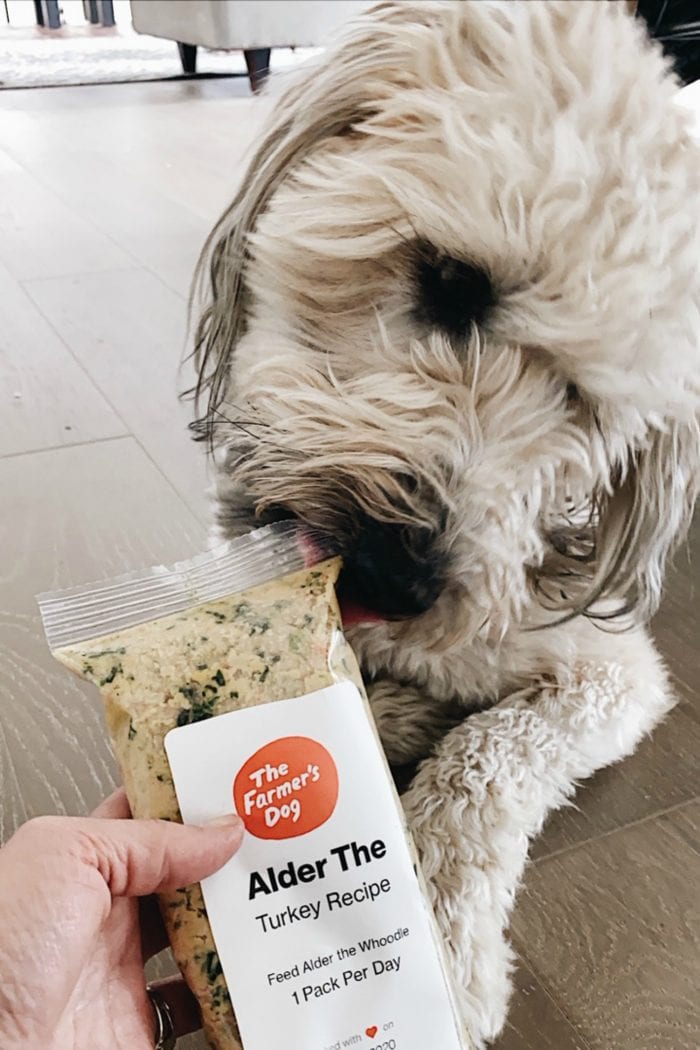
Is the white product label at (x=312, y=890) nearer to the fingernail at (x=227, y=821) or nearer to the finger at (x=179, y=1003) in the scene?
the fingernail at (x=227, y=821)

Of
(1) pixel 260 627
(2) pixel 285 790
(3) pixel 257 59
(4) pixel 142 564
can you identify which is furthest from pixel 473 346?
(3) pixel 257 59

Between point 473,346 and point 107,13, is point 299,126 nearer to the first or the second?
point 473,346

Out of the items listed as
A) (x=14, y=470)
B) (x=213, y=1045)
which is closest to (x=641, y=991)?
(x=213, y=1045)

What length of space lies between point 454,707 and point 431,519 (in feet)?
1.61

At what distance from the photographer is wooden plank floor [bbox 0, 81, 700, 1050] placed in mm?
1170

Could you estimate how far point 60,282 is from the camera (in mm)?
2982

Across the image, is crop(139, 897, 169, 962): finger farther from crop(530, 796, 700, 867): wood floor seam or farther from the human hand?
crop(530, 796, 700, 867): wood floor seam

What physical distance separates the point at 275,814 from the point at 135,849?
0.11 meters

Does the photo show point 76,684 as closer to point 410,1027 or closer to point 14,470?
point 14,470

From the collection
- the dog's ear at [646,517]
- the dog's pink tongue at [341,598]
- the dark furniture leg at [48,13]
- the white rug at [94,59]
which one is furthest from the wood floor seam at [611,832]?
the dark furniture leg at [48,13]

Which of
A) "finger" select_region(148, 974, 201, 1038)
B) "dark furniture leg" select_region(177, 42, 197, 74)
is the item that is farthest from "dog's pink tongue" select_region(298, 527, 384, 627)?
"dark furniture leg" select_region(177, 42, 197, 74)

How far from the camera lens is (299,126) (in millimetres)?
1227

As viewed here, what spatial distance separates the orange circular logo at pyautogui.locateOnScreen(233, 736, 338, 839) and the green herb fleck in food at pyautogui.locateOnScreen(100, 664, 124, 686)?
129 mm

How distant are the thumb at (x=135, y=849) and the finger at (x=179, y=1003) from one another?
0.18 meters
